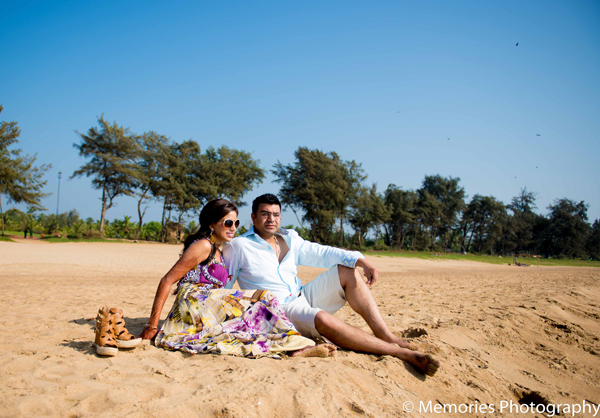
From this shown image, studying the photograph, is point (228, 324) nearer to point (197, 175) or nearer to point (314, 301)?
point (314, 301)

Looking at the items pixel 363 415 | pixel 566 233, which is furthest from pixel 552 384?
pixel 566 233

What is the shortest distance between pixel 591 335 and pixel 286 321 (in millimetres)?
4587

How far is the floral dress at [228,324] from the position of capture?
271cm

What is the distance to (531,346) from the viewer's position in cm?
417

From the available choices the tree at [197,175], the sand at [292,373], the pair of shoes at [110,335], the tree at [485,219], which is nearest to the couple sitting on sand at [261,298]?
the sand at [292,373]

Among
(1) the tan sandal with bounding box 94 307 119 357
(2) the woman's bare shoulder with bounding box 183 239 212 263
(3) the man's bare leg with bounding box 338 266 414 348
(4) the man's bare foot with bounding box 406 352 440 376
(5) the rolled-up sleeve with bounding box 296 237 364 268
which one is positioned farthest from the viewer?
(5) the rolled-up sleeve with bounding box 296 237 364 268

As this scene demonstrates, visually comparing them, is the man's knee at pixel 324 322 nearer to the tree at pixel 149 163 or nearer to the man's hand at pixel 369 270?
the man's hand at pixel 369 270

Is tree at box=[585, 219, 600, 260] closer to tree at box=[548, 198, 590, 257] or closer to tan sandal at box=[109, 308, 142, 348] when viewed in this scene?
tree at box=[548, 198, 590, 257]

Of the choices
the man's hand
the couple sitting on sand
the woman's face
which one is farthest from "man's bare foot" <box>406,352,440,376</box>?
the woman's face

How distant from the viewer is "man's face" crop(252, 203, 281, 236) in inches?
132

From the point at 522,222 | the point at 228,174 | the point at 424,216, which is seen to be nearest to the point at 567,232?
the point at 522,222

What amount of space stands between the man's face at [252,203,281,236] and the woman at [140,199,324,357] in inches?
20.1

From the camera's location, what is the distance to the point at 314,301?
3.44 m

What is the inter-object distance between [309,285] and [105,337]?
5.93ft
